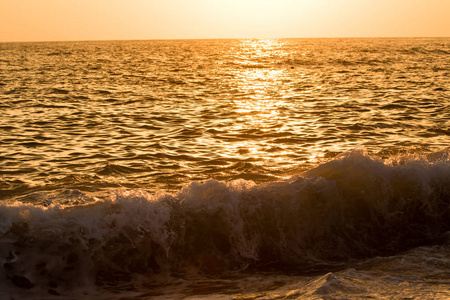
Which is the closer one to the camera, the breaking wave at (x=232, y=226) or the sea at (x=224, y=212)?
the sea at (x=224, y=212)

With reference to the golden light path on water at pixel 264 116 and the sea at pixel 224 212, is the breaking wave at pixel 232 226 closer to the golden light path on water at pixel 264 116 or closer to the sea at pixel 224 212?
the sea at pixel 224 212

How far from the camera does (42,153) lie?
11.1 m

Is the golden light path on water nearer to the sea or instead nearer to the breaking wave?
the sea

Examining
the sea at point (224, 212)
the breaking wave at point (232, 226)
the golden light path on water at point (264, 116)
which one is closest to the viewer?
the sea at point (224, 212)

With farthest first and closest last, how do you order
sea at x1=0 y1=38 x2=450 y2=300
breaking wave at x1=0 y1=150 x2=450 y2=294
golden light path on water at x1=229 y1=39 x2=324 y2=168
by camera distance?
golden light path on water at x1=229 y1=39 x2=324 y2=168 < breaking wave at x1=0 y1=150 x2=450 y2=294 < sea at x1=0 y1=38 x2=450 y2=300

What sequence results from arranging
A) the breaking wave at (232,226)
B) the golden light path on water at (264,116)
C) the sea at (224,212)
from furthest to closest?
1. the golden light path on water at (264,116)
2. the breaking wave at (232,226)
3. the sea at (224,212)

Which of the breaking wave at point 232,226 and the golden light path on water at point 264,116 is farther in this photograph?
the golden light path on water at point 264,116

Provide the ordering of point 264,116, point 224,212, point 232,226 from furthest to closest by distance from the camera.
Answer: point 264,116
point 224,212
point 232,226

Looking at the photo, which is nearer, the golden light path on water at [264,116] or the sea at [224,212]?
the sea at [224,212]

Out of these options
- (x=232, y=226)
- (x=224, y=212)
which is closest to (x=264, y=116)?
(x=224, y=212)

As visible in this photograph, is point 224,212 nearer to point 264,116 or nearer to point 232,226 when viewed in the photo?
point 232,226

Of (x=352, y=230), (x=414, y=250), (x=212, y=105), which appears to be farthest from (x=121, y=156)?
(x=212, y=105)

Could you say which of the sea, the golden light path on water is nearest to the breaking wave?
the sea

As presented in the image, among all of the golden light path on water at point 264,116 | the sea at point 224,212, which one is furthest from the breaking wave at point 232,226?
the golden light path on water at point 264,116
